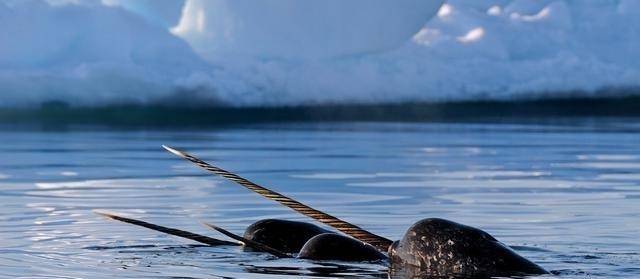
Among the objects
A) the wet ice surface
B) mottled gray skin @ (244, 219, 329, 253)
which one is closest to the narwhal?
the wet ice surface

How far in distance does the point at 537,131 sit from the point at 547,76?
8.45 feet

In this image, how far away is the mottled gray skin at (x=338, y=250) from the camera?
30.7 feet

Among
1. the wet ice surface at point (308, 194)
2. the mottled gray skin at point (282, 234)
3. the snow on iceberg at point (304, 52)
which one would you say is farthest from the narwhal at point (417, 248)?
the snow on iceberg at point (304, 52)

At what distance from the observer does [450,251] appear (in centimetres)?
865

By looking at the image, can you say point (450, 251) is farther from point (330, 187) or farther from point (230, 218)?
point (330, 187)

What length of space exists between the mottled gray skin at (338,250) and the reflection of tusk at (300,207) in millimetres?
183

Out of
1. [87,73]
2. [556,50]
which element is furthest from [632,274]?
[556,50]

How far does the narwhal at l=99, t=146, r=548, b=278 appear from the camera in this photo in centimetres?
839

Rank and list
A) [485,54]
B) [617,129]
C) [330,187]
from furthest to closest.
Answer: [485,54] → [617,129] → [330,187]

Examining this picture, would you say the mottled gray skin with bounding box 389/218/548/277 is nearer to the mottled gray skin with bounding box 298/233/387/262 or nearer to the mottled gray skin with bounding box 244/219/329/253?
the mottled gray skin with bounding box 298/233/387/262

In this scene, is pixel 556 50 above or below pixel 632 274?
above

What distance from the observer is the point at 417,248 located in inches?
346

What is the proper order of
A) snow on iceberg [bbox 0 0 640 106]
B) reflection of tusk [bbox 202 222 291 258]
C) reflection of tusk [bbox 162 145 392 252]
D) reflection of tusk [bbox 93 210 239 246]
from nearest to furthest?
reflection of tusk [bbox 162 145 392 252]
reflection of tusk [bbox 93 210 239 246]
reflection of tusk [bbox 202 222 291 258]
snow on iceberg [bbox 0 0 640 106]

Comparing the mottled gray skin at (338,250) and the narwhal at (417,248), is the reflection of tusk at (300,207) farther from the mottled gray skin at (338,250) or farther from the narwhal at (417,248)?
the mottled gray skin at (338,250)
